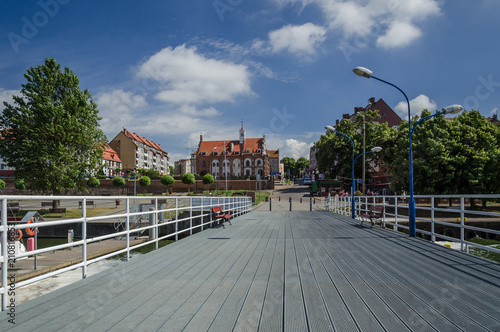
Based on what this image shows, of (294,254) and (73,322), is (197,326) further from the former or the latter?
(294,254)

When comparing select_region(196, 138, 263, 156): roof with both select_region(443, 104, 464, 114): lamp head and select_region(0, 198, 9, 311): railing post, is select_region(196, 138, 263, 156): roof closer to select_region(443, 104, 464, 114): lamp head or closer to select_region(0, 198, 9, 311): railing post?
select_region(443, 104, 464, 114): lamp head

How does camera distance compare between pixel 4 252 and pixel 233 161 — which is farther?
pixel 233 161

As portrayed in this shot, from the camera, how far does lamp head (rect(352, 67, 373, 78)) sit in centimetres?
1198

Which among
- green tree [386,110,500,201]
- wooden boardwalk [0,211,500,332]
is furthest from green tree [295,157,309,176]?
wooden boardwalk [0,211,500,332]

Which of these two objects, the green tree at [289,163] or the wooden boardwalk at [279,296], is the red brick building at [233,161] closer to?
the green tree at [289,163]

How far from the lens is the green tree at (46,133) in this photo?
27.2m

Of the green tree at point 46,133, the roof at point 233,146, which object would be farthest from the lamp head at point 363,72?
the roof at point 233,146

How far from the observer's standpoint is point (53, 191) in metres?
28.2

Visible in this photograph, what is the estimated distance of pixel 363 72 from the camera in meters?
12.1

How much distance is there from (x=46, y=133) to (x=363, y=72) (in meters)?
26.9

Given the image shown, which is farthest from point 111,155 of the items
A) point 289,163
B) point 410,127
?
point 410,127

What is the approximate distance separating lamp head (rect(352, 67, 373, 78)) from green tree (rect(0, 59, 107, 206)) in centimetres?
Result: 2541

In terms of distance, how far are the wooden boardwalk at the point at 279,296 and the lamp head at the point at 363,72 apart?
8033 millimetres

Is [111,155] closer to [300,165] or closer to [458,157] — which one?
[458,157]
